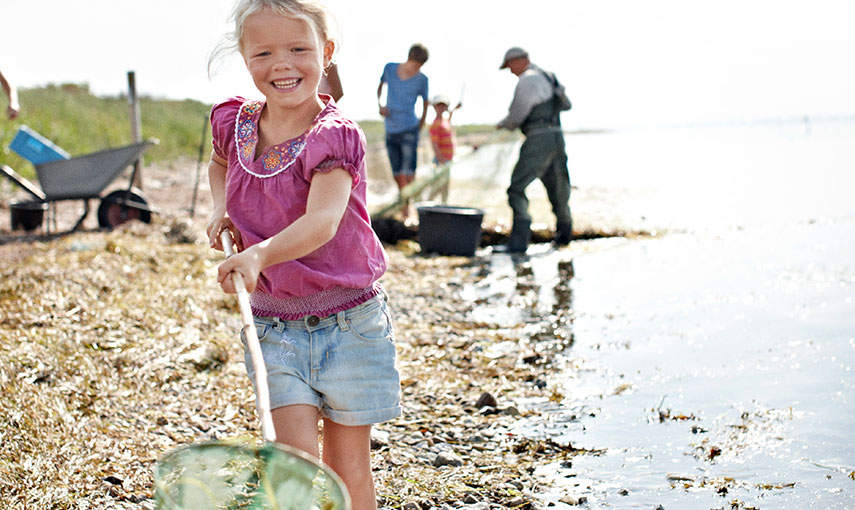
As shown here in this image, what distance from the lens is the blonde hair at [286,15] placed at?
2.06 metres

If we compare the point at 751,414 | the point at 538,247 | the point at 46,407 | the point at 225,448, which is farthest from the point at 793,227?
the point at 225,448

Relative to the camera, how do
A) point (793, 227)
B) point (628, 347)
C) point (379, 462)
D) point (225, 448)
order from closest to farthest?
point (225, 448)
point (379, 462)
point (628, 347)
point (793, 227)

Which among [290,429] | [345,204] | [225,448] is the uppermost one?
[345,204]

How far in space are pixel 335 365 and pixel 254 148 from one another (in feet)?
1.87

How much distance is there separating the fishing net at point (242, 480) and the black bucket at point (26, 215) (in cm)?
852

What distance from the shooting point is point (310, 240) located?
1.98 m

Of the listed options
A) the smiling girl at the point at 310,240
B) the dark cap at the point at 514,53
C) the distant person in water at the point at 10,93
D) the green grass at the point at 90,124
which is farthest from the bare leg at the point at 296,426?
the green grass at the point at 90,124

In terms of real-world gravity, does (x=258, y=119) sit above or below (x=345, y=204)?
above

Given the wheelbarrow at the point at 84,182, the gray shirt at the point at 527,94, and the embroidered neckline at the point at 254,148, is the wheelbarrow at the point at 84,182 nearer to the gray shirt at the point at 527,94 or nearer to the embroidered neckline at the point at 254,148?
the gray shirt at the point at 527,94

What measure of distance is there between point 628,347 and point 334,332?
3.25m

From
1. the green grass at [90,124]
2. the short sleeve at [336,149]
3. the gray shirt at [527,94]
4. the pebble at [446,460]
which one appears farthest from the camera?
the green grass at [90,124]

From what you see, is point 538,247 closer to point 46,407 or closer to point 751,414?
point 751,414

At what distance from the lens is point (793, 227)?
10.2 m

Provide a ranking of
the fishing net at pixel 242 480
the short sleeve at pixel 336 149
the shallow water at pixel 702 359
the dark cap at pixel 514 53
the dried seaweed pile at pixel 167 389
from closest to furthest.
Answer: the fishing net at pixel 242 480
the short sleeve at pixel 336 149
the dried seaweed pile at pixel 167 389
the shallow water at pixel 702 359
the dark cap at pixel 514 53
